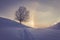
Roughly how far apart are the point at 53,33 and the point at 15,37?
67.2 inches

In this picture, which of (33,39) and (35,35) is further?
(35,35)

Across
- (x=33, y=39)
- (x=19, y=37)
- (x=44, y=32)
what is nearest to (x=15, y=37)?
(x=19, y=37)

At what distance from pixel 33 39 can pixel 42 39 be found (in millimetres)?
374

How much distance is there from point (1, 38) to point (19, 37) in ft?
2.20

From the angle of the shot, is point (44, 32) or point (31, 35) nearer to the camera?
point (31, 35)

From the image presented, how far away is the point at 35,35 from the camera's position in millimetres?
7688

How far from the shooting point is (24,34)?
760 centimetres

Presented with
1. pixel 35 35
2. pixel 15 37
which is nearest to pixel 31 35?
pixel 35 35

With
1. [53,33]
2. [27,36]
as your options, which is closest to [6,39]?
[27,36]

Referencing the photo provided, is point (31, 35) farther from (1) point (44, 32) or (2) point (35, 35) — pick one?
(1) point (44, 32)

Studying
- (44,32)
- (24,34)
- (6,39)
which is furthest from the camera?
(44,32)

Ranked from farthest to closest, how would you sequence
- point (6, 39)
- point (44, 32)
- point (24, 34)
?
1. point (44, 32)
2. point (24, 34)
3. point (6, 39)

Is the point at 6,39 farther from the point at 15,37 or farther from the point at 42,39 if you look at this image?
the point at 42,39

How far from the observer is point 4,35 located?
7.44 meters
